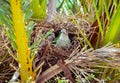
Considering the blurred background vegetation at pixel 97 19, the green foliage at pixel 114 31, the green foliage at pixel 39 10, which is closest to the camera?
the blurred background vegetation at pixel 97 19

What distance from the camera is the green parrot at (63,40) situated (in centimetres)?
83

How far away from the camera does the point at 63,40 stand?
33.3 inches

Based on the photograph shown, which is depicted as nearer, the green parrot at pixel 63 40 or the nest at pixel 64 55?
the nest at pixel 64 55

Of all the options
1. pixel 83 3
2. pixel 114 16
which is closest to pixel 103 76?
pixel 114 16

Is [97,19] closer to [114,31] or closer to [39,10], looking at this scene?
[114,31]

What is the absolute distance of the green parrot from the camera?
2.73 feet

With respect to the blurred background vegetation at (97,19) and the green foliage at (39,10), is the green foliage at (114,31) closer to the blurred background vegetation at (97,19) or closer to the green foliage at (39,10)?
the blurred background vegetation at (97,19)

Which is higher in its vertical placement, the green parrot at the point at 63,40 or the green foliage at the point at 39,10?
the green foliage at the point at 39,10

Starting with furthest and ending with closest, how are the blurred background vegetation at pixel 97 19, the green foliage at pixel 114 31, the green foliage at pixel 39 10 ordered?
1. the green foliage at pixel 39 10
2. the green foliage at pixel 114 31
3. the blurred background vegetation at pixel 97 19

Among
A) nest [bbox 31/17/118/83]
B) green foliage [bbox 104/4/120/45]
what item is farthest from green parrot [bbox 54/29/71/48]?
green foliage [bbox 104/4/120/45]

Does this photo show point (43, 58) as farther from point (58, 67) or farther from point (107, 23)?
point (107, 23)

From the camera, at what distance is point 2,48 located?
775 millimetres

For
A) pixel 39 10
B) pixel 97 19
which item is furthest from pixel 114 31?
pixel 39 10

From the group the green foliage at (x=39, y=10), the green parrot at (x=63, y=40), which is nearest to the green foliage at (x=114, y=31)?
the green parrot at (x=63, y=40)
